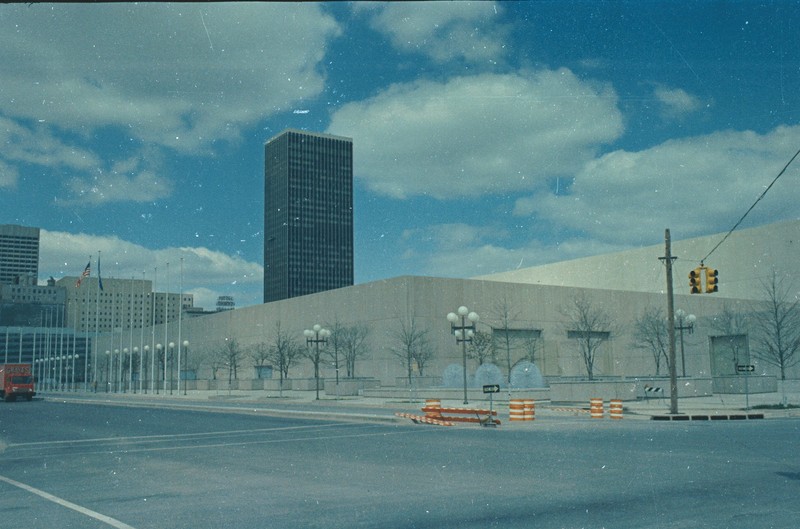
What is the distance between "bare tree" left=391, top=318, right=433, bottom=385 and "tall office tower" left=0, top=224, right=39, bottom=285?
10369 centimetres

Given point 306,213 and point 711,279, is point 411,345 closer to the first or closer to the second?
point 711,279

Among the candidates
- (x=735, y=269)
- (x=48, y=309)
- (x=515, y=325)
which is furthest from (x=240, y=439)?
(x=48, y=309)

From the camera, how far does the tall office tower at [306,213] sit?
162 m

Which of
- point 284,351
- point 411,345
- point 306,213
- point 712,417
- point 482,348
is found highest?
point 306,213

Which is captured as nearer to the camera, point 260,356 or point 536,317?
point 536,317

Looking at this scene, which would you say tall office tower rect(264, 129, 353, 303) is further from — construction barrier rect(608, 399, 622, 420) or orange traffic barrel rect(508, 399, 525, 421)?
orange traffic barrel rect(508, 399, 525, 421)

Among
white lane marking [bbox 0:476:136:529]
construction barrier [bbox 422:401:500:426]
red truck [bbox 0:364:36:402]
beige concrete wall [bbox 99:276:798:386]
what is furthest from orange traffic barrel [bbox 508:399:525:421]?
red truck [bbox 0:364:36:402]

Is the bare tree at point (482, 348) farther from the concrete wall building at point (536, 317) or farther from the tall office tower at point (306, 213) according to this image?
the tall office tower at point (306, 213)

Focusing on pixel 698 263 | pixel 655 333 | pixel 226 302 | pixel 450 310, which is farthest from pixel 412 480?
pixel 226 302

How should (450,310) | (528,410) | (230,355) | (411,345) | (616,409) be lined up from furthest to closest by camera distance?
(230,355)
(450,310)
(411,345)
(616,409)
(528,410)

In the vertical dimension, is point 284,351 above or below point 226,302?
below

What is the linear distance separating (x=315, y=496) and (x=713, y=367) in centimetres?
7279

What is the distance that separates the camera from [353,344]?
78688 mm

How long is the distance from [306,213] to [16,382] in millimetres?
117633
